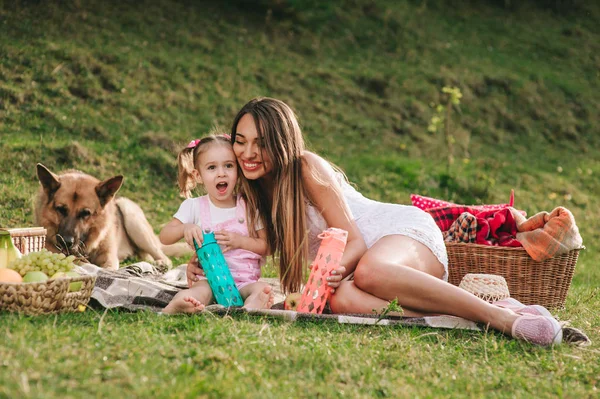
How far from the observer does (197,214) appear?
420 centimetres

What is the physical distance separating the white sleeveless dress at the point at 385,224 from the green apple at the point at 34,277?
1665 mm

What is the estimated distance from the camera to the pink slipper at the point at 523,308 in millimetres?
3507

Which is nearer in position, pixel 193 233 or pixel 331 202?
pixel 193 233

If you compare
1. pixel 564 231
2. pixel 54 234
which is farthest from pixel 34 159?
pixel 564 231

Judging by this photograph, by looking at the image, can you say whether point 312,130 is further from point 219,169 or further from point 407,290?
point 407,290

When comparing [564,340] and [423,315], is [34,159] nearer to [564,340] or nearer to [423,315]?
[423,315]

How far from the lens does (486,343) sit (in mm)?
3195

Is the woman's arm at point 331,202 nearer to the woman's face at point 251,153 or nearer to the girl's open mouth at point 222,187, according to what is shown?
the woman's face at point 251,153

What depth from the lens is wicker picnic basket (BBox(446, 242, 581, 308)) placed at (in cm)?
449

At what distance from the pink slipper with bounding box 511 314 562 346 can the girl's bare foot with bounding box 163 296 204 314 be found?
1.69 meters

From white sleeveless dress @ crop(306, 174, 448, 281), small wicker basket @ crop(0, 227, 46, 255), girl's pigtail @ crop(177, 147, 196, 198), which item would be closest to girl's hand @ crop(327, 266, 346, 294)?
white sleeveless dress @ crop(306, 174, 448, 281)

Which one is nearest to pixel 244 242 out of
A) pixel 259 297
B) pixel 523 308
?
pixel 259 297

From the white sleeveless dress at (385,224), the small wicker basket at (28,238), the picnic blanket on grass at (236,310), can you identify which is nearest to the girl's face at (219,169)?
the white sleeveless dress at (385,224)

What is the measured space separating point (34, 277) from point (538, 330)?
8.57 feet
